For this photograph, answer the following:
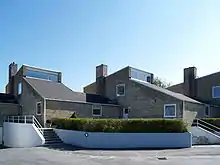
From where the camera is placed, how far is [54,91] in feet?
108

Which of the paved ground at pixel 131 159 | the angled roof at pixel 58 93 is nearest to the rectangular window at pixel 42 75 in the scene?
the angled roof at pixel 58 93

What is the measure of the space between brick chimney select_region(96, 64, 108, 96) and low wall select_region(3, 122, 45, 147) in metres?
13.0

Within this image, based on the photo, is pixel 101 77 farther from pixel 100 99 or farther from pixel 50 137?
pixel 50 137

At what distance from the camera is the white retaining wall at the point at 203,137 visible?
26562 millimetres

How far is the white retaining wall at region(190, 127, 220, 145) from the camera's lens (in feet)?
87.1

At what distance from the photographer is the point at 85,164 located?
14664mm

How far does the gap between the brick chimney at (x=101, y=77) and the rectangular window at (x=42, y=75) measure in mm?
5655

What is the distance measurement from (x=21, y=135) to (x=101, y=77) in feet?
47.4

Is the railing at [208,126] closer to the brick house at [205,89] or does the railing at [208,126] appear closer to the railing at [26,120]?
the brick house at [205,89]

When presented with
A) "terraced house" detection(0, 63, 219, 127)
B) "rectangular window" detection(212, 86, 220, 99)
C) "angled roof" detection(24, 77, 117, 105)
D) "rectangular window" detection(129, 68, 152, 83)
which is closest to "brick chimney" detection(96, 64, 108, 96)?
"terraced house" detection(0, 63, 219, 127)

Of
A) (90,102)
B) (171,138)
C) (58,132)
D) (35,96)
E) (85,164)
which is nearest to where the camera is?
(85,164)

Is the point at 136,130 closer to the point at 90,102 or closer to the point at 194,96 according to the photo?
the point at 90,102

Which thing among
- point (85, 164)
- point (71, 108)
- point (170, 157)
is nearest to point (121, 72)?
point (71, 108)

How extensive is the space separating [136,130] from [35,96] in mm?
12625
